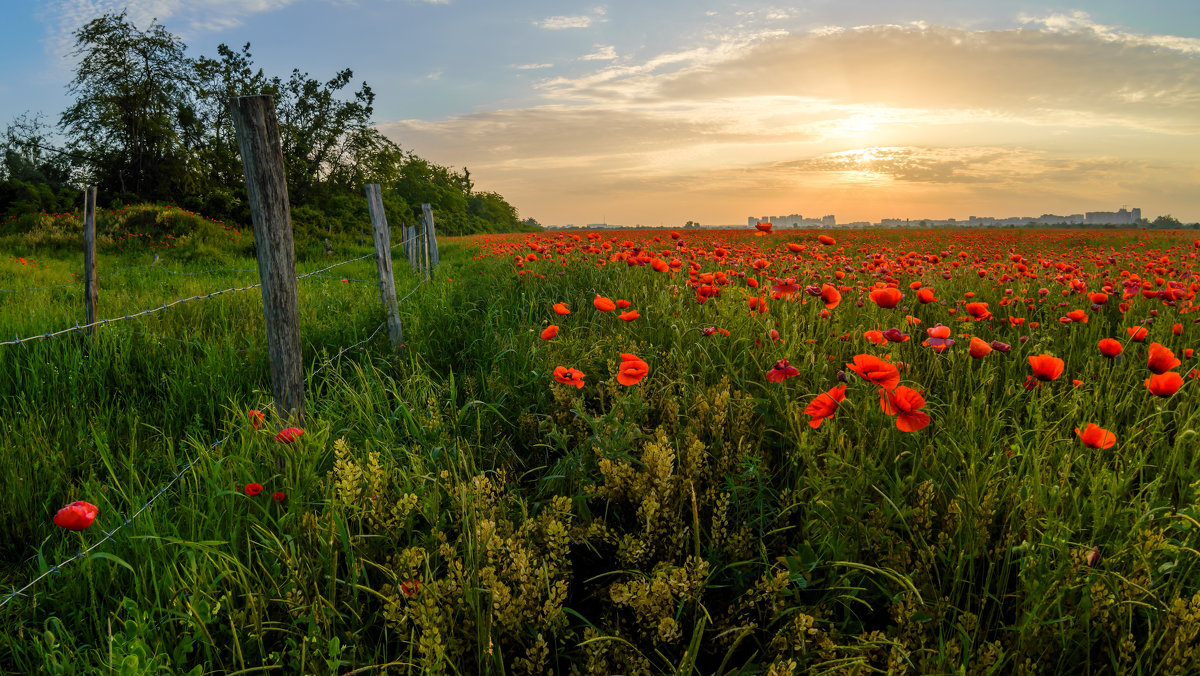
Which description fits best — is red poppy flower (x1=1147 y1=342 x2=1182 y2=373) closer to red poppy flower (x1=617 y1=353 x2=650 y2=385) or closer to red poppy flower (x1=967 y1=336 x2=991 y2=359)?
red poppy flower (x1=967 y1=336 x2=991 y2=359)

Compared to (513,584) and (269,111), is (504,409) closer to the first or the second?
(513,584)

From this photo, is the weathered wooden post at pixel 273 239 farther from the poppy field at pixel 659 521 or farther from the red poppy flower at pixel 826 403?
the red poppy flower at pixel 826 403

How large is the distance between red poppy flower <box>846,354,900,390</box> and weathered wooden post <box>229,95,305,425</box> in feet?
8.16

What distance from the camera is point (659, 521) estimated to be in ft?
6.04

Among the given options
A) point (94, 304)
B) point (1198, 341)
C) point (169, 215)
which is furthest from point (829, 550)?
point (169, 215)

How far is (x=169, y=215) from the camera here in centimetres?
1541

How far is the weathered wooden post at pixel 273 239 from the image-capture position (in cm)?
278

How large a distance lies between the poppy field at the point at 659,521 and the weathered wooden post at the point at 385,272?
758 millimetres

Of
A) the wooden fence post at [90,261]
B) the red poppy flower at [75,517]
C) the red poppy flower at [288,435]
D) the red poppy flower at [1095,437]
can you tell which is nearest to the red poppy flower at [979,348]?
the red poppy flower at [1095,437]

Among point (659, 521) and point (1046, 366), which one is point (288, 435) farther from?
point (1046, 366)

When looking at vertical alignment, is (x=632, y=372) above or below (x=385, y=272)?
below

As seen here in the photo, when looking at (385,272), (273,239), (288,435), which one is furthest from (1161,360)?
(385,272)

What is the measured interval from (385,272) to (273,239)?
5.22 feet

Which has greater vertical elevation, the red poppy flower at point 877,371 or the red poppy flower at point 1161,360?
the red poppy flower at point 877,371
